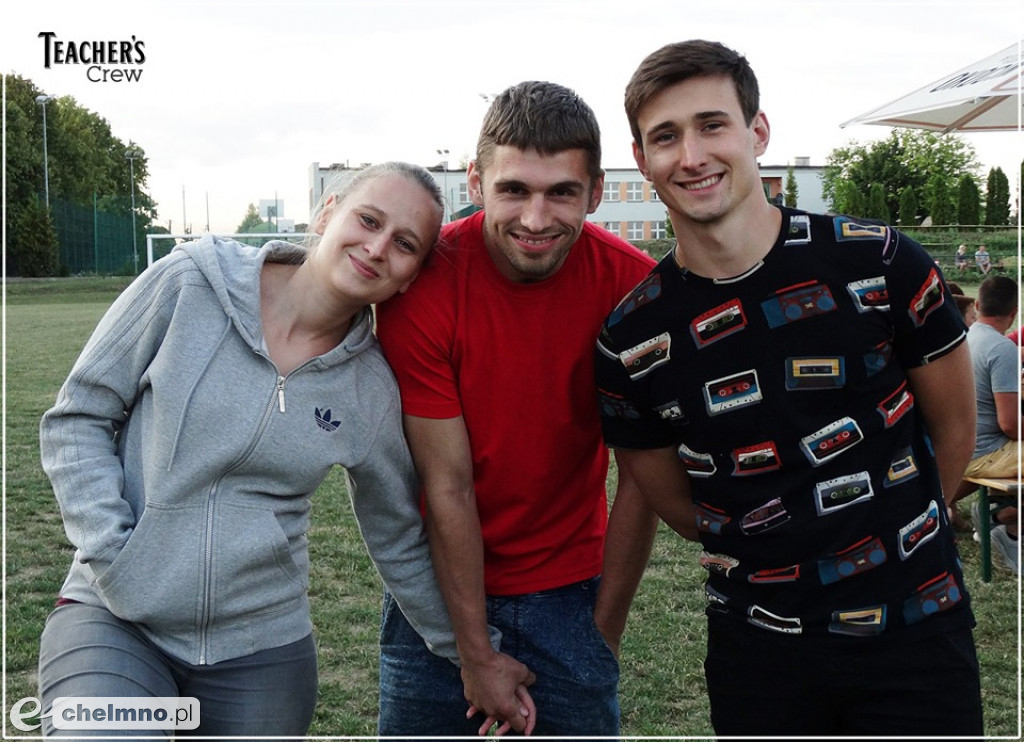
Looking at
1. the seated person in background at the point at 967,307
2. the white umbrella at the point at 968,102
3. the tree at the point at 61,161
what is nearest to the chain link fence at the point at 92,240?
the tree at the point at 61,161

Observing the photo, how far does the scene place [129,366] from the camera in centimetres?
238

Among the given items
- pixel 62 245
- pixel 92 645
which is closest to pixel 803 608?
pixel 92 645

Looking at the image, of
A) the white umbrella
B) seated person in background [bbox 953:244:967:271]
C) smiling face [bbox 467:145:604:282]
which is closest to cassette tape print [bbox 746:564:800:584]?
smiling face [bbox 467:145:604:282]

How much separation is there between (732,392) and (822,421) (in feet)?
0.69

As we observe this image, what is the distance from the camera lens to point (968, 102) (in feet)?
23.4

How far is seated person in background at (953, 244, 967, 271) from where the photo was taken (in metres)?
33.0

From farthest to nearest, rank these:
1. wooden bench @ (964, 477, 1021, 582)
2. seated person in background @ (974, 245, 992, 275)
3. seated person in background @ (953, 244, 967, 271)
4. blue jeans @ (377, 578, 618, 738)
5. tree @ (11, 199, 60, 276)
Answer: tree @ (11, 199, 60, 276) → seated person in background @ (953, 244, 967, 271) → seated person in background @ (974, 245, 992, 275) → wooden bench @ (964, 477, 1021, 582) → blue jeans @ (377, 578, 618, 738)

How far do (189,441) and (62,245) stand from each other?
4135cm

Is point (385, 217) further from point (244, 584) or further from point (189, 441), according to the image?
point (244, 584)

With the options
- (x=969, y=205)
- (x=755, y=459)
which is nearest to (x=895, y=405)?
(x=755, y=459)

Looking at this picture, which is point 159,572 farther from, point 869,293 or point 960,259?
point 960,259

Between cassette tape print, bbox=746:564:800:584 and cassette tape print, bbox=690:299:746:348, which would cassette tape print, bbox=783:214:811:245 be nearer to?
cassette tape print, bbox=690:299:746:348

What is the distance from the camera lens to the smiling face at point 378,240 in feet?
8.23

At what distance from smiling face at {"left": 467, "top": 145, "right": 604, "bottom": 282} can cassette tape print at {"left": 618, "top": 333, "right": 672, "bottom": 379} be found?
364mm
